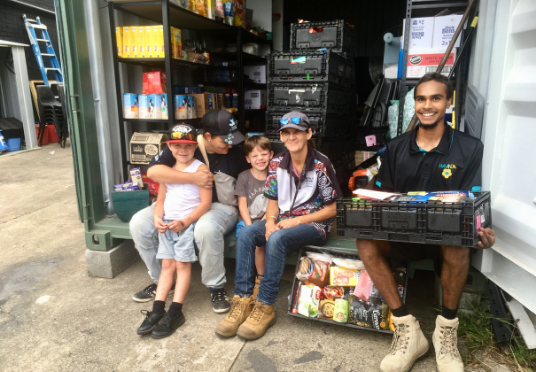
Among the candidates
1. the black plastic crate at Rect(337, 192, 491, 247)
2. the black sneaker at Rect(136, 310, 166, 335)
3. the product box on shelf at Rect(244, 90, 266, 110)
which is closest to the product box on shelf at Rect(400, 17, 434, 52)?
the black plastic crate at Rect(337, 192, 491, 247)

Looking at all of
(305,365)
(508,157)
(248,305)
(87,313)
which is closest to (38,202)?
(87,313)

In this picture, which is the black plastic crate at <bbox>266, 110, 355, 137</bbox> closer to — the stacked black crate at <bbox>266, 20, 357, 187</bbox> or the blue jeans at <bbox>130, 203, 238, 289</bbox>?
the stacked black crate at <bbox>266, 20, 357, 187</bbox>

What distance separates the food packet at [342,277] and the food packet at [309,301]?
0.11 metres

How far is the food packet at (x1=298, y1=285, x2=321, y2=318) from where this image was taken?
245cm

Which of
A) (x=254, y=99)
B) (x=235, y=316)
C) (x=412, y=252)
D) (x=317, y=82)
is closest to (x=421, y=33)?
(x=317, y=82)

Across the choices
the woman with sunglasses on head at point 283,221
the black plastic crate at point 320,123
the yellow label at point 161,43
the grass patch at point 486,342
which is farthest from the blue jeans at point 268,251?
the yellow label at point 161,43

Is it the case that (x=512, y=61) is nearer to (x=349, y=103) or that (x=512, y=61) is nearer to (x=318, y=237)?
(x=318, y=237)

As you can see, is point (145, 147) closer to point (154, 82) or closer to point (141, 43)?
point (154, 82)

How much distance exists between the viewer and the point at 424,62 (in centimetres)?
338

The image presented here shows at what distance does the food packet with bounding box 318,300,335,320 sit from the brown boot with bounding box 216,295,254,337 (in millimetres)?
430

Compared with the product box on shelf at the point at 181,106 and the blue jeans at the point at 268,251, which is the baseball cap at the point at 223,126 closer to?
the blue jeans at the point at 268,251

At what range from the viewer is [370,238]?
6.73 ft

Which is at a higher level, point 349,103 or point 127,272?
point 349,103

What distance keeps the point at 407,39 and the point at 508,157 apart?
5.58 ft
